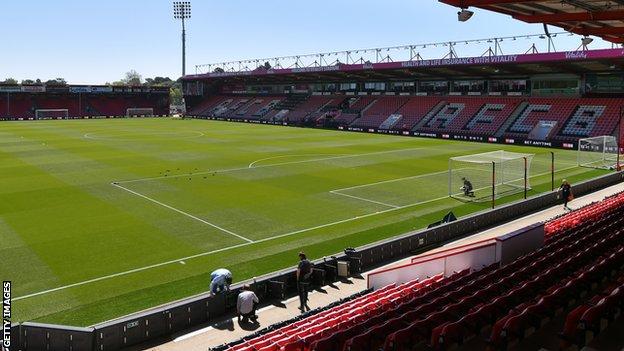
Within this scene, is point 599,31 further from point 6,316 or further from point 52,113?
point 52,113

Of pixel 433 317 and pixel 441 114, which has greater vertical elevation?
pixel 441 114

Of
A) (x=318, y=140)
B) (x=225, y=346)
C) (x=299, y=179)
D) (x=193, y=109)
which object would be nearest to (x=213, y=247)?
(x=225, y=346)

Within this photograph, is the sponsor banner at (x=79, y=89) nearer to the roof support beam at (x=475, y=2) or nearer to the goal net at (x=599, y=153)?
the goal net at (x=599, y=153)

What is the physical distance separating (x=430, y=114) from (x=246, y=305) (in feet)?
204

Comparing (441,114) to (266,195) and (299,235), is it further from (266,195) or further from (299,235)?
(299,235)

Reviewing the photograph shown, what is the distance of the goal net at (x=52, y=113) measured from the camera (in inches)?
4220

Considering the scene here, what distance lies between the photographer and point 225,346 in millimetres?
10789

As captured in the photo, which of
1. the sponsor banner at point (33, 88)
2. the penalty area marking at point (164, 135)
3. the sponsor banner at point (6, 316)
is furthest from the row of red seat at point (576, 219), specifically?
the sponsor banner at point (33, 88)

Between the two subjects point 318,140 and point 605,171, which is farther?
point 318,140

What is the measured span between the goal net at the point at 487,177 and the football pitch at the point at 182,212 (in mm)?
942

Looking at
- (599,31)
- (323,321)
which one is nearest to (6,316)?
(323,321)

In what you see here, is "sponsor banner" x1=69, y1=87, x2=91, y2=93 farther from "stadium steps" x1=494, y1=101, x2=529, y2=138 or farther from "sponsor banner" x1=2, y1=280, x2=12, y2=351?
"sponsor banner" x1=2, y1=280, x2=12, y2=351

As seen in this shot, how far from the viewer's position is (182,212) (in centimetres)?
2458

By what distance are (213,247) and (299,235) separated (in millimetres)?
3518
